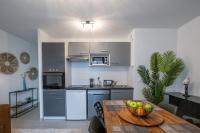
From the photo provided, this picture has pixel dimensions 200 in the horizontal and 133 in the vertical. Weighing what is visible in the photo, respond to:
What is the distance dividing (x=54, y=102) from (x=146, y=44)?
2.83 m

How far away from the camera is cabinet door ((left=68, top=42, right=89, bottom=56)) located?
4.42 meters

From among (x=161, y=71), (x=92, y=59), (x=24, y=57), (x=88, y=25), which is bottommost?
(x=161, y=71)

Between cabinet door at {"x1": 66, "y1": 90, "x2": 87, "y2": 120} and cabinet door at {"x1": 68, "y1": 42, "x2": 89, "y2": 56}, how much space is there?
109 centimetres

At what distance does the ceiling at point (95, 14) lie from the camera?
109 inches

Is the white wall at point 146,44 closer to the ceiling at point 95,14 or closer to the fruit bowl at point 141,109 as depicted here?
the ceiling at point 95,14

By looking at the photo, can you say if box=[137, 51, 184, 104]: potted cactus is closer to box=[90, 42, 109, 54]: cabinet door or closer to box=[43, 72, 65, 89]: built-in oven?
box=[90, 42, 109, 54]: cabinet door

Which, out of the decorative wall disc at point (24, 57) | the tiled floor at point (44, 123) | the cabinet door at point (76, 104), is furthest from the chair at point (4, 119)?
the decorative wall disc at point (24, 57)

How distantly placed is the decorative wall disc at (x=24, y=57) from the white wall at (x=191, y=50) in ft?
15.5

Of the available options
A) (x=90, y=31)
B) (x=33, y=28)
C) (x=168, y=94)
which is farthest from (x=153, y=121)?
(x=33, y=28)

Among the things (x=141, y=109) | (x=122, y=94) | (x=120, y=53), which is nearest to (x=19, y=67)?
(x=120, y=53)

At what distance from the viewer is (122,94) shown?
161 inches

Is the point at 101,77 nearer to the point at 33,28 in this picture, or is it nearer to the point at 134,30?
the point at 134,30

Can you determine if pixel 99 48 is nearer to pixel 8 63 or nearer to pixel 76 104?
pixel 76 104

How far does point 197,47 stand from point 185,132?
2620mm
